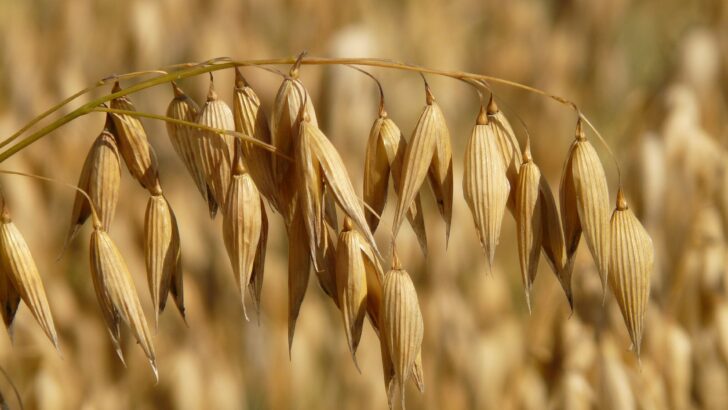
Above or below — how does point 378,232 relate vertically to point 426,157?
below

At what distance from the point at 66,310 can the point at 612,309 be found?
0.77m

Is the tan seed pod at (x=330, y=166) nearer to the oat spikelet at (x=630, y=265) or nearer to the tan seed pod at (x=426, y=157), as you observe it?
the tan seed pod at (x=426, y=157)

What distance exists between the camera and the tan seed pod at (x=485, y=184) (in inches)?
24.0

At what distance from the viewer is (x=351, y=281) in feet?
2.01

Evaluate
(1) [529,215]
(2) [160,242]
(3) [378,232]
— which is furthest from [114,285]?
(3) [378,232]

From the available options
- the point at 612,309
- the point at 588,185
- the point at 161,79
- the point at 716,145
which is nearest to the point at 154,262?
the point at 161,79

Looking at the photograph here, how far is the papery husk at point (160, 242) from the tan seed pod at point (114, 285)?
15 mm

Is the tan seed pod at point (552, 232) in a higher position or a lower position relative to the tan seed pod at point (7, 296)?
higher

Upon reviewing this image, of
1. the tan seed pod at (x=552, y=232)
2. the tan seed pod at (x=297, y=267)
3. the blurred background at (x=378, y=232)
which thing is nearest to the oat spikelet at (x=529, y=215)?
the tan seed pod at (x=552, y=232)

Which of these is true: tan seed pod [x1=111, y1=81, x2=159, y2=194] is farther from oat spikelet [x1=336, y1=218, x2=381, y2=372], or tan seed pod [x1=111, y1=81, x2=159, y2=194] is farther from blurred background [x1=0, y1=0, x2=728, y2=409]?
blurred background [x1=0, y1=0, x2=728, y2=409]

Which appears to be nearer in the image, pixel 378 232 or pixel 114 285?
pixel 114 285

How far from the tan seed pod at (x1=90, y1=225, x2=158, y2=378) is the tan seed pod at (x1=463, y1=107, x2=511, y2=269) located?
0.21 meters

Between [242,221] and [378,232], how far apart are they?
0.86 m

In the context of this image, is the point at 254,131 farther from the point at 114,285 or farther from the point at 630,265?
the point at 630,265
